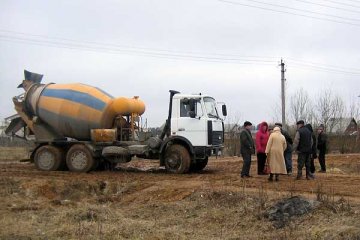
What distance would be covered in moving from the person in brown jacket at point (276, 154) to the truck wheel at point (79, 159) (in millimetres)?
6767

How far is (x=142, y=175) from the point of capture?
17203 millimetres

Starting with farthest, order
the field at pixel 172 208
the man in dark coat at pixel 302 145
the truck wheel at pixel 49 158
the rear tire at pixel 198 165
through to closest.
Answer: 1. the truck wheel at pixel 49 158
2. the rear tire at pixel 198 165
3. the man in dark coat at pixel 302 145
4. the field at pixel 172 208

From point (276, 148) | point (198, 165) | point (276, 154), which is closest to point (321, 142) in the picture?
point (198, 165)

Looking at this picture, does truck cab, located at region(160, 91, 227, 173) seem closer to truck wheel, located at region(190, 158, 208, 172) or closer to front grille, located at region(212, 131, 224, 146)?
front grille, located at region(212, 131, 224, 146)

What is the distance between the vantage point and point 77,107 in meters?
18.2

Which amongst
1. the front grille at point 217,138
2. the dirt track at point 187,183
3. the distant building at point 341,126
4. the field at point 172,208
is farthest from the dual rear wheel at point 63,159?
the distant building at point 341,126

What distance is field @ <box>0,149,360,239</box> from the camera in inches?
363

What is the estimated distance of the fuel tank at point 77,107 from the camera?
18.0 metres

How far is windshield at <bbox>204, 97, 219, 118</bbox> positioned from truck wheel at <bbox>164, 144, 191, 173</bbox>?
1.46m

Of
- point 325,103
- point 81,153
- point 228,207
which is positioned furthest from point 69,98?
point 325,103

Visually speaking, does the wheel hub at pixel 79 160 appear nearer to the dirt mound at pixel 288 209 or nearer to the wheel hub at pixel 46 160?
the wheel hub at pixel 46 160

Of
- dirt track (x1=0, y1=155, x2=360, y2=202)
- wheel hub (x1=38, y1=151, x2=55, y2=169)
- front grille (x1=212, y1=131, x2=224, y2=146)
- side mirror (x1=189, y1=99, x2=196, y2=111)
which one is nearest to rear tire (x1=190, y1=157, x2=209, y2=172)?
front grille (x1=212, y1=131, x2=224, y2=146)

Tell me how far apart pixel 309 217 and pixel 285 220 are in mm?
448

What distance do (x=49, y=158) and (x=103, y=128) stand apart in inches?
98.0
